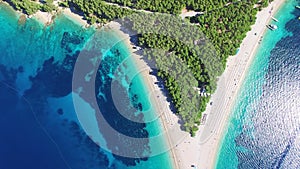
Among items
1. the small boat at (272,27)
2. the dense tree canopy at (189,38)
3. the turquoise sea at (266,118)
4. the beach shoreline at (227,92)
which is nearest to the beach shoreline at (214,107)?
the beach shoreline at (227,92)

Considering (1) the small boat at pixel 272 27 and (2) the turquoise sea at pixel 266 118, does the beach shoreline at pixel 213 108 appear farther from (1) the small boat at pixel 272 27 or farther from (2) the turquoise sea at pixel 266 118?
(2) the turquoise sea at pixel 266 118

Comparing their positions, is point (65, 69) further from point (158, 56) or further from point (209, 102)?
point (209, 102)

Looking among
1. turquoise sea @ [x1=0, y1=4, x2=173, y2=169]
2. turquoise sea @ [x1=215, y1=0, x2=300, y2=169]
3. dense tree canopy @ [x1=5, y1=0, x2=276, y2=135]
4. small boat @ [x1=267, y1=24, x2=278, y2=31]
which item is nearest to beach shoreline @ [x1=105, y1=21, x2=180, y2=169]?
turquoise sea @ [x1=0, y1=4, x2=173, y2=169]

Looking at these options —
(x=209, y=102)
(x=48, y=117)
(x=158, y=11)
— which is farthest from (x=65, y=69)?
(x=209, y=102)

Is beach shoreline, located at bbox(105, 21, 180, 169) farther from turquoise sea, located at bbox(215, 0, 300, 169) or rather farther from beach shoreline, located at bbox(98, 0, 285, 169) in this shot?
turquoise sea, located at bbox(215, 0, 300, 169)

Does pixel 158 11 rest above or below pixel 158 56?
above
